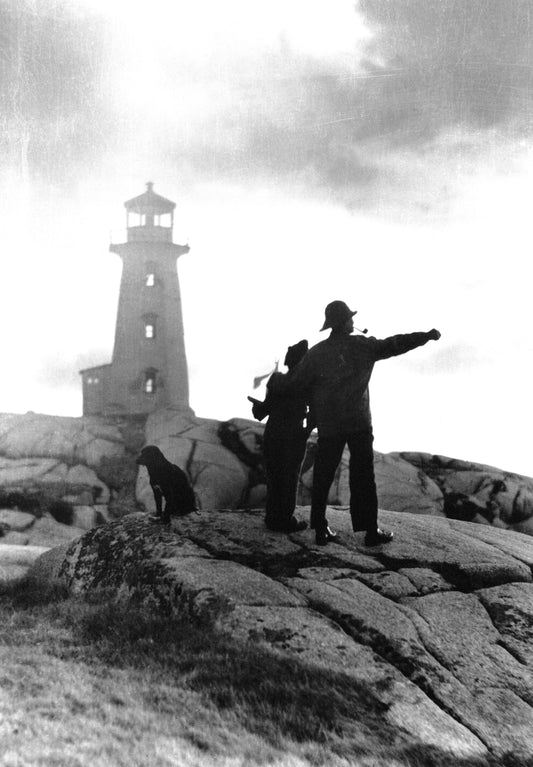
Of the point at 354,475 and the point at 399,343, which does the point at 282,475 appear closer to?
the point at 354,475

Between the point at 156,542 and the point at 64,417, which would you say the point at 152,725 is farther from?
the point at 64,417

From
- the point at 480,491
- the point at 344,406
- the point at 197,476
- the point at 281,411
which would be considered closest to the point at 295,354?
the point at 281,411

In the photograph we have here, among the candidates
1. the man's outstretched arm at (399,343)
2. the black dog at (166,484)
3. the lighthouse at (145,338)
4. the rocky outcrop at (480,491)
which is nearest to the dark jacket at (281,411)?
the man's outstretched arm at (399,343)

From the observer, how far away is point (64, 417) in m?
23.2

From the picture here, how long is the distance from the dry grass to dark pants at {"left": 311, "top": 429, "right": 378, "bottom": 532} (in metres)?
2.32

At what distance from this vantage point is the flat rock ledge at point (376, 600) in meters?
5.78

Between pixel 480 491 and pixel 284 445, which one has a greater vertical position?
pixel 284 445

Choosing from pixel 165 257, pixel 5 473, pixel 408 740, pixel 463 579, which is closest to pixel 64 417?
pixel 5 473

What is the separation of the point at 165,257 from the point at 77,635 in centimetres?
2544

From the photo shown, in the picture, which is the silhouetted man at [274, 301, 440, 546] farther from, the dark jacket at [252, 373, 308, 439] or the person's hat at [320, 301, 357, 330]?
the dark jacket at [252, 373, 308, 439]

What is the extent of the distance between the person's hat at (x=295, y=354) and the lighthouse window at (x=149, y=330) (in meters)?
21.4

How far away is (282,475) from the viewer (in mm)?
8750

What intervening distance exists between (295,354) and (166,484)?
2.10 meters

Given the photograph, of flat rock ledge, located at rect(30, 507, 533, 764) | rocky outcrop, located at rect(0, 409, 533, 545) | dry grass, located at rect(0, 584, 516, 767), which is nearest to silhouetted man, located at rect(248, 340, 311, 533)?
flat rock ledge, located at rect(30, 507, 533, 764)
